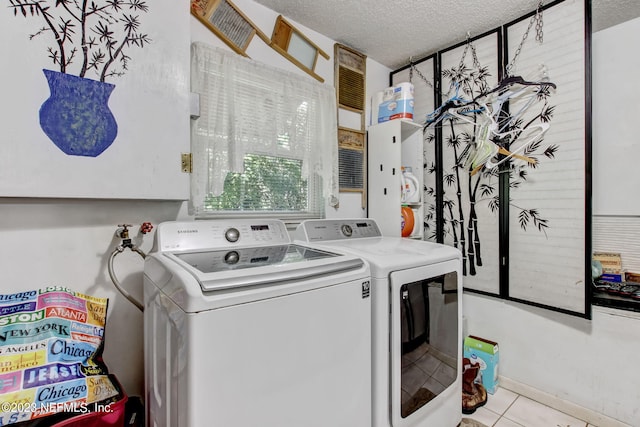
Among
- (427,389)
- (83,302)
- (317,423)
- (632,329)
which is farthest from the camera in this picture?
(632,329)

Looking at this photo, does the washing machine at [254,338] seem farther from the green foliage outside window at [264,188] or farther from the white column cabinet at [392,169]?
the white column cabinet at [392,169]

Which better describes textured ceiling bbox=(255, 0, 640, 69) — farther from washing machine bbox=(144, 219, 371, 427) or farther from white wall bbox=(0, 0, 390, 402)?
washing machine bbox=(144, 219, 371, 427)

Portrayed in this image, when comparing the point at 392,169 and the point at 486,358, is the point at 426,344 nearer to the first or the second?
the point at 486,358

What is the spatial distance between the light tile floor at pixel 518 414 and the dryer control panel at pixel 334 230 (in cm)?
135

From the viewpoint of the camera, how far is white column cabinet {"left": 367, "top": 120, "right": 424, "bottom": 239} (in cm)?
238

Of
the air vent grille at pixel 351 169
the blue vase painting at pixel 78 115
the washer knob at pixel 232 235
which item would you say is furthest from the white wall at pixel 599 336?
the blue vase painting at pixel 78 115

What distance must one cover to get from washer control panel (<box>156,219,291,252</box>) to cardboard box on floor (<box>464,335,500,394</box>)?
1711 mm

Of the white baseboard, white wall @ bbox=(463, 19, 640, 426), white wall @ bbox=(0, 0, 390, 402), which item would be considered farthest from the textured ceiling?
the white baseboard

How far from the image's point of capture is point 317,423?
41.6 inches

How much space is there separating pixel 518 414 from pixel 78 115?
2.94m

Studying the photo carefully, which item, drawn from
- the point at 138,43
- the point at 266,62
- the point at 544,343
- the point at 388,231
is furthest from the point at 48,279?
the point at 544,343

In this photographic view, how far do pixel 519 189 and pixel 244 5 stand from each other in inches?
88.6

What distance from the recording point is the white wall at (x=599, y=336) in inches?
68.1

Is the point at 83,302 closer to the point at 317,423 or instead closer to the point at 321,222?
the point at 317,423
